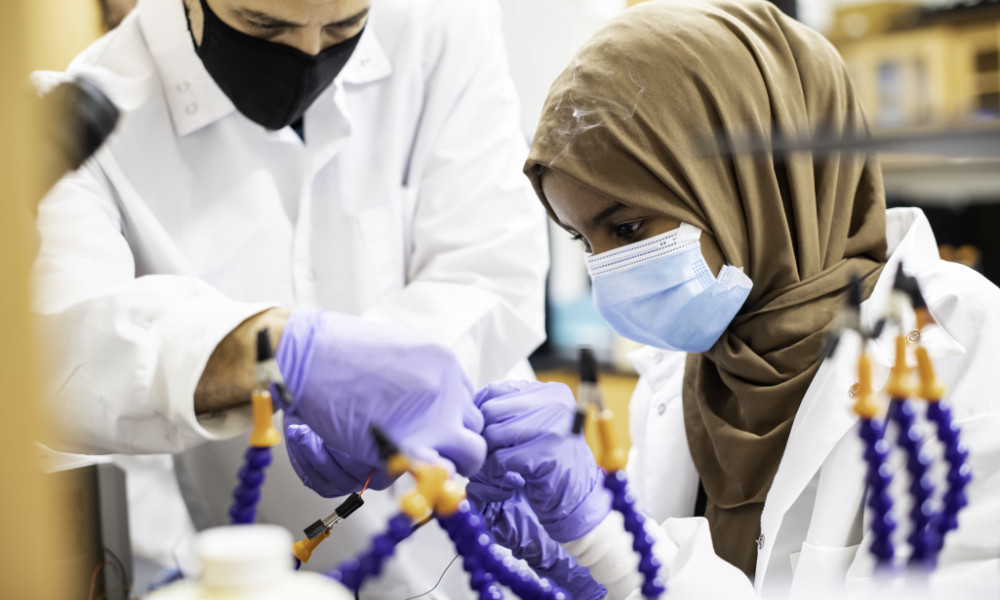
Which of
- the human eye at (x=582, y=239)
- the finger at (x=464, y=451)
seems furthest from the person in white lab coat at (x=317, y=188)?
the finger at (x=464, y=451)

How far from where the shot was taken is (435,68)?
1438 mm

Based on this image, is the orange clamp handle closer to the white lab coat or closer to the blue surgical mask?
the white lab coat

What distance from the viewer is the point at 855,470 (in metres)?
1.07

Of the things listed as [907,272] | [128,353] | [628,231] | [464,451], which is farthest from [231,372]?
[907,272]

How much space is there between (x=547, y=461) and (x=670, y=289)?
1.26ft

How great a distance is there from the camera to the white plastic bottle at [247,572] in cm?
50

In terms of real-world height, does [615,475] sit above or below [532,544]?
above

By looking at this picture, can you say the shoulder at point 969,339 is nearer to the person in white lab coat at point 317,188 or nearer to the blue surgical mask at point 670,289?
the blue surgical mask at point 670,289

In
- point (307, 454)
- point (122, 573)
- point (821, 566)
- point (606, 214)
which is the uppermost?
point (606, 214)

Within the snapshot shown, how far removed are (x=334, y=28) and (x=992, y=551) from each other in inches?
42.9

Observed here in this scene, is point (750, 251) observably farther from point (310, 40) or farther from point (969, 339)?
point (310, 40)

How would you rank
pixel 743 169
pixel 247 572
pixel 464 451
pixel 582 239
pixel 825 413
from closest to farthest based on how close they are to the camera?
pixel 247 572
pixel 464 451
pixel 825 413
pixel 743 169
pixel 582 239

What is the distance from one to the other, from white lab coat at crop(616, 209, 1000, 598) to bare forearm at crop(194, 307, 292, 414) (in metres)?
0.51

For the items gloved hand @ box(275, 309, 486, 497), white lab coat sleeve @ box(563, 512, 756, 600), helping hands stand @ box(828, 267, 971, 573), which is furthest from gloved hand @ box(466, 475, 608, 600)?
helping hands stand @ box(828, 267, 971, 573)
